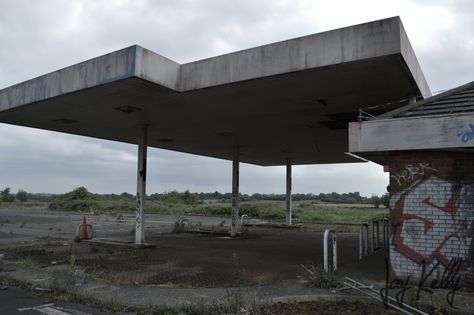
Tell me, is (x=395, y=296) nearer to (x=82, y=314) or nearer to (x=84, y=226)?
(x=82, y=314)

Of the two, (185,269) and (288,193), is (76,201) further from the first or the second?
(185,269)

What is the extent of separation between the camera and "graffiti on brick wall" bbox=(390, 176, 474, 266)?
24.9 feet

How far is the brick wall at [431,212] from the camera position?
7.57 meters

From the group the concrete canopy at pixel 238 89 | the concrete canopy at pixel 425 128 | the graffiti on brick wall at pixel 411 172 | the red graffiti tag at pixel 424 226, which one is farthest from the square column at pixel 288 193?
the red graffiti tag at pixel 424 226

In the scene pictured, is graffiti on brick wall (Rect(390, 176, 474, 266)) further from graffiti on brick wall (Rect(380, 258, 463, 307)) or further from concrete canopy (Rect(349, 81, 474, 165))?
concrete canopy (Rect(349, 81, 474, 165))

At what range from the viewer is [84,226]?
17.5 metres

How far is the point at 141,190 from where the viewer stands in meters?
15.8

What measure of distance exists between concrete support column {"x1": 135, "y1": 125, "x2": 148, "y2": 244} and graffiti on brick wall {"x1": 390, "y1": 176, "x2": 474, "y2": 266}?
9.85m

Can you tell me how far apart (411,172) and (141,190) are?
A: 34.4 feet

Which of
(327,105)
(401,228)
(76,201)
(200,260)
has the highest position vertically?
(327,105)

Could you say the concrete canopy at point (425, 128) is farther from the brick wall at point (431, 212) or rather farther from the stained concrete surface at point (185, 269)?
the stained concrete surface at point (185, 269)

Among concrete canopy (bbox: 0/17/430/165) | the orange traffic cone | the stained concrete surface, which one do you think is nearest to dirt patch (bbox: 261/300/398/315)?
the stained concrete surface

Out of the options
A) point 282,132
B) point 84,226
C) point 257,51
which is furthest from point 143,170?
point 257,51

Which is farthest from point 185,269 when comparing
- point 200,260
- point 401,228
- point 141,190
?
point 141,190
